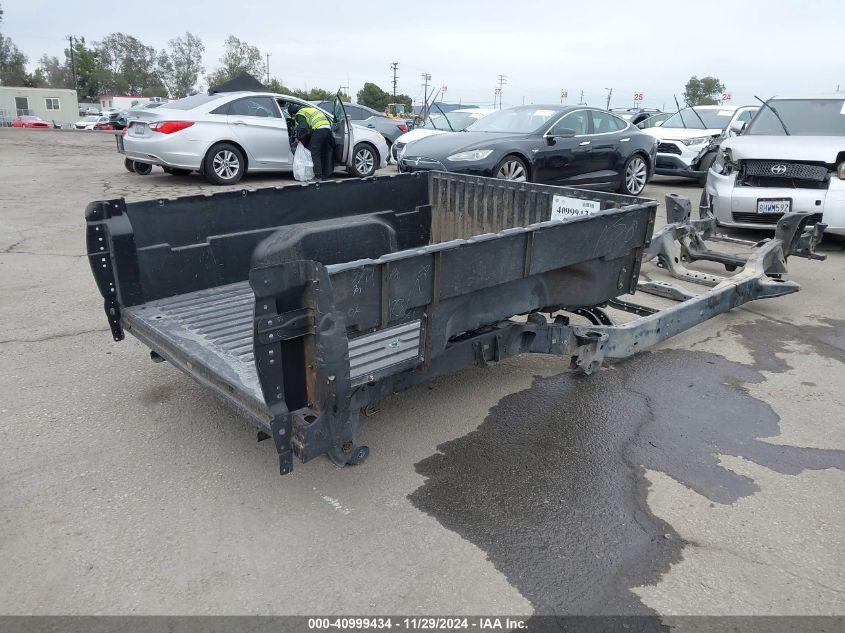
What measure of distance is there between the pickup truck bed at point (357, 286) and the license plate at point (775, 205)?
236 cm

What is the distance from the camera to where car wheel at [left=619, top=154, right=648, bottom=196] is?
11.4 m

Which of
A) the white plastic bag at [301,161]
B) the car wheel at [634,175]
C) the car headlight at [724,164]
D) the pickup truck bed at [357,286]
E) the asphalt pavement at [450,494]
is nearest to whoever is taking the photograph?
the asphalt pavement at [450,494]

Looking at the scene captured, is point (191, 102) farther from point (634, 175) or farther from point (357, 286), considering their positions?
point (357, 286)

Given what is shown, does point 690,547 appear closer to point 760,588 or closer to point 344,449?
point 760,588

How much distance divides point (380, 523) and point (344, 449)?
0.35m

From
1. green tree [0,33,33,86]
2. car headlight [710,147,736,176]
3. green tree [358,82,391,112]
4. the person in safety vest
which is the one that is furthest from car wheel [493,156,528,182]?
green tree [0,33,33,86]

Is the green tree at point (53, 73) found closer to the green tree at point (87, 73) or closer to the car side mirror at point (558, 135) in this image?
the green tree at point (87, 73)

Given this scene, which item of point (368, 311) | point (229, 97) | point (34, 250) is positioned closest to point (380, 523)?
point (368, 311)

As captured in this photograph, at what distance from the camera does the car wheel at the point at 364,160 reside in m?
13.5

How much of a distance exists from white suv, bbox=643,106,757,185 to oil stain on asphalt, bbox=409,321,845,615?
32.5 ft

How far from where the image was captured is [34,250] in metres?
7.21

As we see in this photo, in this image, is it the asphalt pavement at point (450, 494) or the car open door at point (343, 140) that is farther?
the car open door at point (343, 140)

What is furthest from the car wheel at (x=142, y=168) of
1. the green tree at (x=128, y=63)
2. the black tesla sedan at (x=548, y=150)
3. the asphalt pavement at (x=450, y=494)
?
the green tree at (x=128, y=63)

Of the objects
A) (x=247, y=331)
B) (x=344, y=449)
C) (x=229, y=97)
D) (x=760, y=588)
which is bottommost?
(x=760, y=588)
